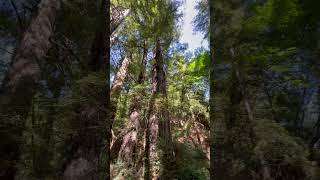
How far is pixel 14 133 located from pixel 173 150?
3.88m

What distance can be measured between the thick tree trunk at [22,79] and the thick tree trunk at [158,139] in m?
3.20

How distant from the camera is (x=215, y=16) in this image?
224 inches

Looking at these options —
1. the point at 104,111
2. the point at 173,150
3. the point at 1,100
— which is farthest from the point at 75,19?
the point at 173,150

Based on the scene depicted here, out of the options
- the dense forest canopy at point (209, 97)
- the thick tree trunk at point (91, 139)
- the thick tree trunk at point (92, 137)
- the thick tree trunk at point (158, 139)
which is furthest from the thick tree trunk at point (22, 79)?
A: the thick tree trunk at point (158, 139)

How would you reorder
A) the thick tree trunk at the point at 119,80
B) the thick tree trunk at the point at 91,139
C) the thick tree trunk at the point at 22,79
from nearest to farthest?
the thick tree trunk at the point at 22,79 → the thick tree trunk at the point at 91,139 → the thick tree trunk at the point at 119,80

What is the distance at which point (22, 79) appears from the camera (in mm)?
4262

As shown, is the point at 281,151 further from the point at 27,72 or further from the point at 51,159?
the point at 27,72

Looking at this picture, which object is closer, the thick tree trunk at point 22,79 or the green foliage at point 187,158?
the thick tree trunk at point 22,79

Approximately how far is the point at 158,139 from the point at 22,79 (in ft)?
12.2

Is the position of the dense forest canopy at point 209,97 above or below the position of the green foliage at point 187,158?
above

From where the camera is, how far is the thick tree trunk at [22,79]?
409 cm

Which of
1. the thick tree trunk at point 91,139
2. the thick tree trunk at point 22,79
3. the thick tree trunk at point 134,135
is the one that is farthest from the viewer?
the thick tree trunk at point 134,135

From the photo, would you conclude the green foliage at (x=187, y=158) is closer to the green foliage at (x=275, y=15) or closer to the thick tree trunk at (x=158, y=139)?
the thick tree trunk at (x=158, y=139)

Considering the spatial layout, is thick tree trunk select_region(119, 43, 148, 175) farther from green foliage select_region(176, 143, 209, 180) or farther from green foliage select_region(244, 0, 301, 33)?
green foliage select_region(244, 0, 301, 33)
